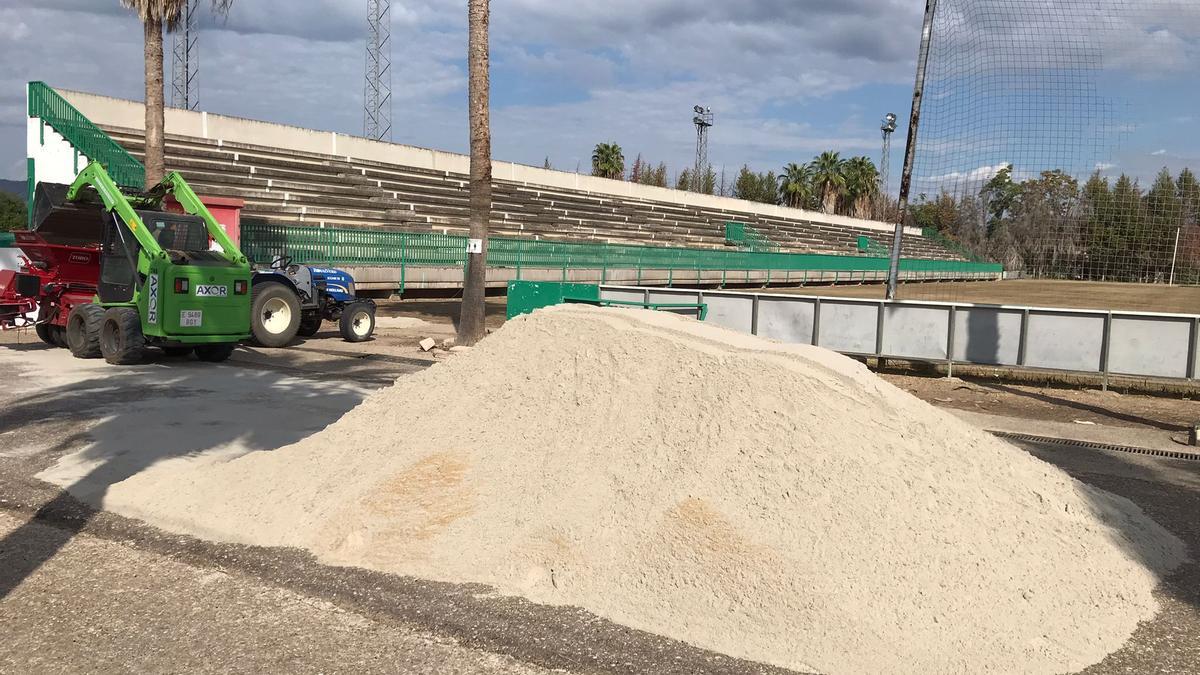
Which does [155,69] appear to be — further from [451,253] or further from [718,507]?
[718,507]

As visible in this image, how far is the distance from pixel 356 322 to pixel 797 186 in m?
80.8

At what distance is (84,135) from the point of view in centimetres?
2245

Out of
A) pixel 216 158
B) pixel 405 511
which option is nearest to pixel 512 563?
pixel 405 511

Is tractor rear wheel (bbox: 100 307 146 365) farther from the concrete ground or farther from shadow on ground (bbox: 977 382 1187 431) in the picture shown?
shadow on ground (bbox: 977 382 1187 431)

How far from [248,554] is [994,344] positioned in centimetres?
1190

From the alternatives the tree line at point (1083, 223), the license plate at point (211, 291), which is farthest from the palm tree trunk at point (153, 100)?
the tree line at point (1083, 223)

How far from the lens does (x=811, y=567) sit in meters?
4.38

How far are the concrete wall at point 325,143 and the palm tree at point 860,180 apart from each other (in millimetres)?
41988

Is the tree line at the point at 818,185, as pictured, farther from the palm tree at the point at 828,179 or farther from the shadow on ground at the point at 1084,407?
the shadow on ground at the point at 1084,407

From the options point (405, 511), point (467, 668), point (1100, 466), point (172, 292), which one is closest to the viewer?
point (467, 668)

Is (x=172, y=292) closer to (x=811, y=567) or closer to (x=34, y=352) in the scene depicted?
(x=34, y=352)

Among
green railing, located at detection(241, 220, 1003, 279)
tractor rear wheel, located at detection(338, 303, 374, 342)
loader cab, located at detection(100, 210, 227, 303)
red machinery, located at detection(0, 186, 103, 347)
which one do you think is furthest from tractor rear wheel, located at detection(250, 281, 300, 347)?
green railing, located at detection(241, 220, 1003, 279)

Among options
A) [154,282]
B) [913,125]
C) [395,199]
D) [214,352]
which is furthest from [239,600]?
[395,199]

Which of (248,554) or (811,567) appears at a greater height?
(811,567)
